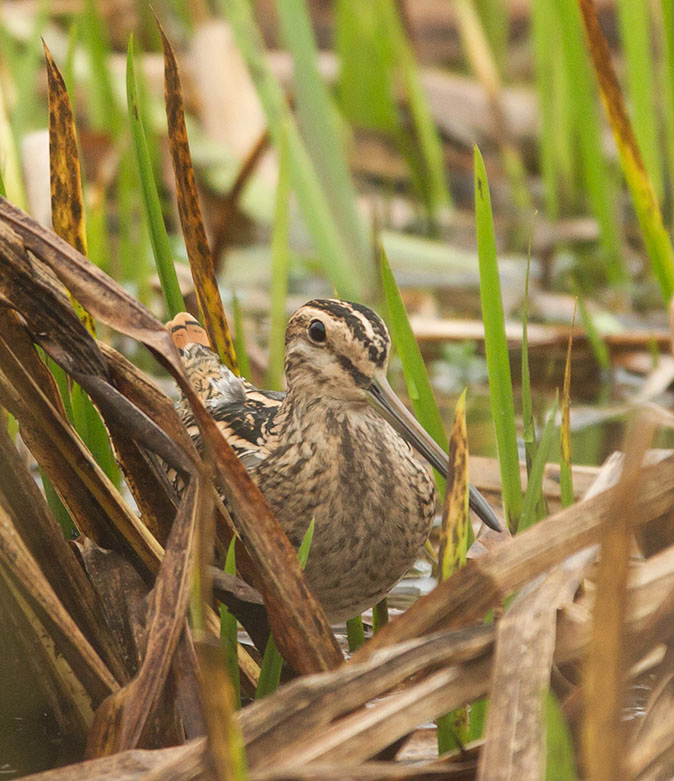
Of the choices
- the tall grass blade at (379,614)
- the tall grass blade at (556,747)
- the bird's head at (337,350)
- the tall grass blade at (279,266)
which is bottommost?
the tall grass blade at (379,614)

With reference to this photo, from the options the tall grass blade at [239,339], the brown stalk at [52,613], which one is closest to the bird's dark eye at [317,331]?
the tall grass blade at [239,339]

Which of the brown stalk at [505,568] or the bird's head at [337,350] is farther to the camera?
the bird's head at [337,350]

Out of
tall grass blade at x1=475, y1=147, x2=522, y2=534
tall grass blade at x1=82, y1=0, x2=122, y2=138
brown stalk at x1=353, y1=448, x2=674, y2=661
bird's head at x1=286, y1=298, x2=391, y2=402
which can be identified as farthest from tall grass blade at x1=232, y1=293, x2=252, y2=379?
tall grass blade at x1=82, y1=0, x2=122, y2=138

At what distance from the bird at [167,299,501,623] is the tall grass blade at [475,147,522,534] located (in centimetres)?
5

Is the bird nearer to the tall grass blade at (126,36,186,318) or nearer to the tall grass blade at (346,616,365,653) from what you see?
the tall grass blade at (346,616,365,653)

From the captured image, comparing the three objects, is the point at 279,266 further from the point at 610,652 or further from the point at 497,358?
the point at 610,652

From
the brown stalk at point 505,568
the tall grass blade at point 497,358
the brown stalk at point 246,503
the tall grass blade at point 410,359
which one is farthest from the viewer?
the tall grass blade at point 410,359

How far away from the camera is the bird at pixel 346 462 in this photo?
1.90 meters

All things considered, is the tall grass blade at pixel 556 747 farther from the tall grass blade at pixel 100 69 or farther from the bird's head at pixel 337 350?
the tall grass blade at pixel 100 69

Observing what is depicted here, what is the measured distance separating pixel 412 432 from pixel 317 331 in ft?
0.83

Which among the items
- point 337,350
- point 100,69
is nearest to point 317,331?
point 337,350

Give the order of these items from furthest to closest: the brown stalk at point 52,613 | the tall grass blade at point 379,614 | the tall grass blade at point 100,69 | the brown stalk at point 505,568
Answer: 1. the tall grass blade at point 100,69
2. the tall grass blade at point 379,614
3. the brown stalk at point 52,613
4. the brown stalk at point 505,568

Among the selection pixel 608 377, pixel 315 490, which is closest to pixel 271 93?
pixel 608 377

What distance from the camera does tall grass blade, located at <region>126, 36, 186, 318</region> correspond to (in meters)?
1.83
